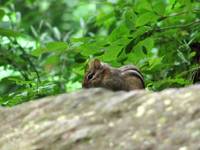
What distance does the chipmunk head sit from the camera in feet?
16.7

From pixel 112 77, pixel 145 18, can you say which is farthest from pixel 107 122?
pixel 112 77

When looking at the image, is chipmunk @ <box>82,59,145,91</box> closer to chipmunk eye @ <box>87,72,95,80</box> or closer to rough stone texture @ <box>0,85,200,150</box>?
chipmunk eye @ <box>87,72,95,80</box>

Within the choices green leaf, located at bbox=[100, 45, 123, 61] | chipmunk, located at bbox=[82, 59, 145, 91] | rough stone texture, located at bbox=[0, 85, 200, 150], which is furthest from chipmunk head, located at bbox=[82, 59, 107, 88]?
rough stone texture, located at bbox=[0, 85, 200, 150]

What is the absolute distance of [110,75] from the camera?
4926 mm

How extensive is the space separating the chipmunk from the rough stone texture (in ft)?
4.55

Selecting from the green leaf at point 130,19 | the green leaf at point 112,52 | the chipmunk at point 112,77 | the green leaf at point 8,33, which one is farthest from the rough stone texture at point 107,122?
the green leaf at point 8,33

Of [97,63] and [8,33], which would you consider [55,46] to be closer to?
[97,63]

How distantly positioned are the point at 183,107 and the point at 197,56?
124 inches

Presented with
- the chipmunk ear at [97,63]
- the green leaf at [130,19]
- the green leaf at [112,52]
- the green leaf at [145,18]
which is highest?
the green leaf at [145,18]

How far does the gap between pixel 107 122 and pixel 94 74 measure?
215 cm

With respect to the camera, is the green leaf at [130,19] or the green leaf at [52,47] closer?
the green leaf at [130,19]

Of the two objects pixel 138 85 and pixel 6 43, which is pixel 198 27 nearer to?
pixel 138 85

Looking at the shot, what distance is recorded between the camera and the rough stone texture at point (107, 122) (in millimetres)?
2799

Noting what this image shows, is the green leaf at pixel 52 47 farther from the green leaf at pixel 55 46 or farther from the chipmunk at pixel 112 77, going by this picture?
the chipmunk at pixel 112 77
